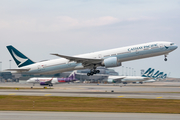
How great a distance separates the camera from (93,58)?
179 feet

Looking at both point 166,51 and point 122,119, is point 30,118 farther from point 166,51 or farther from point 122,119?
point 166,51

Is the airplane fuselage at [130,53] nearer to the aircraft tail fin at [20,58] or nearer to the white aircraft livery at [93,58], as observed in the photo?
the white aircraft livery at [93,58]

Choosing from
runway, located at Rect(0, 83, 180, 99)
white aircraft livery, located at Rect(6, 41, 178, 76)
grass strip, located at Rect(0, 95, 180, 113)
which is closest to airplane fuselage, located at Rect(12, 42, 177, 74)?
white aircraft livery, located at Rect(6, 41, 178, 76)

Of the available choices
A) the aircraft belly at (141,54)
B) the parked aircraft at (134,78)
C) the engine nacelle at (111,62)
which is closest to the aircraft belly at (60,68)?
the engine nacelle at (111,62)

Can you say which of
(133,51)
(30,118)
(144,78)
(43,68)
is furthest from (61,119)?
(144,78)

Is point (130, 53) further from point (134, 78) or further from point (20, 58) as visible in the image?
point (134, 78)

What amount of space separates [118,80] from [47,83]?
62052 millimetres

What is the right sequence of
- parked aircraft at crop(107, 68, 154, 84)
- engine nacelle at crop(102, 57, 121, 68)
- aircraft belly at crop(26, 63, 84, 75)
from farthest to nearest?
parked aircraft at crop(107, 68, 154, 84)
aircraft belly at crop(26, 63, 84, 75)
engine nacelle at crop(102, 57, 121, 68)

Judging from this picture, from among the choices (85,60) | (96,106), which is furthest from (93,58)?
(96,106)

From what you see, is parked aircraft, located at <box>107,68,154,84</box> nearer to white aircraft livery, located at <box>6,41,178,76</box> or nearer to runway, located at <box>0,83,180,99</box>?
runway, located at <box>0,83,180,99</box>

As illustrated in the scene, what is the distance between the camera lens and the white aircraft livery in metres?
50.5

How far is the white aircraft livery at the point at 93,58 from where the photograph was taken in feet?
166

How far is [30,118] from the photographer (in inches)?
809

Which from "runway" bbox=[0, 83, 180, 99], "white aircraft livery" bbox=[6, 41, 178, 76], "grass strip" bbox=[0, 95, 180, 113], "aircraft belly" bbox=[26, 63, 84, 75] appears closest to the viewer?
"grass strip" bbox=[0, 95, 180, 113]
